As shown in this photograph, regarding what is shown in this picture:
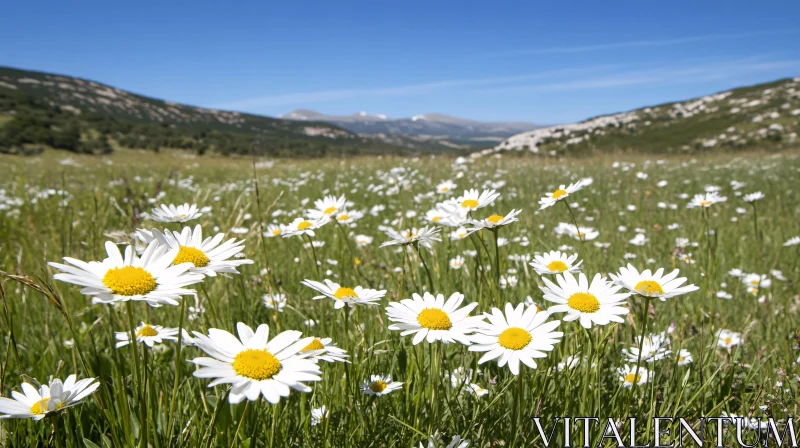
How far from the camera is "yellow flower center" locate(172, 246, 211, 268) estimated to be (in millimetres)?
1212

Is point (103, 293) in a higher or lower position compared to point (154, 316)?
higher

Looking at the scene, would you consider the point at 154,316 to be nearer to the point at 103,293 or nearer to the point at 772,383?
the point at 103,293

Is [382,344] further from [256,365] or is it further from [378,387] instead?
[256,365]

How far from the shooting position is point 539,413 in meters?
1.45

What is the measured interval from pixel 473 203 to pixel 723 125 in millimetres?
42267

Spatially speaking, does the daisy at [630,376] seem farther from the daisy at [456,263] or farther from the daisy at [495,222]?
the daisy at [456,263]

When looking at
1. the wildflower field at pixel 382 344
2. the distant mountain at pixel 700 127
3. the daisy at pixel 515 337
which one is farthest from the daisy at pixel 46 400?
the distant mountain at pixel 700 127

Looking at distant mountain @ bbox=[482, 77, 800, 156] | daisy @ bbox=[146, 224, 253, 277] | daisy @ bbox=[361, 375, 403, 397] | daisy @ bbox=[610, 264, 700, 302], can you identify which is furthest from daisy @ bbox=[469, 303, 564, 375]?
distant mountain @ bbox=[482, 77, 800, 156]

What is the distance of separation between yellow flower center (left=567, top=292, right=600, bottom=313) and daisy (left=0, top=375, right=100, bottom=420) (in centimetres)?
116

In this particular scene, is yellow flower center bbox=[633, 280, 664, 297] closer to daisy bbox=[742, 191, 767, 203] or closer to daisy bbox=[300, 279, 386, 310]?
daisy bbox=[300, 279, 386, 310]

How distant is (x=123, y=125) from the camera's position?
35.2 m

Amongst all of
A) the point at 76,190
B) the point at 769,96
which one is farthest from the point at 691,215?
the point at 769,96

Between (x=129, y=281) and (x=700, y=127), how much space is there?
43691 millimetres

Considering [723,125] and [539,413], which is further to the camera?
[723,125]
